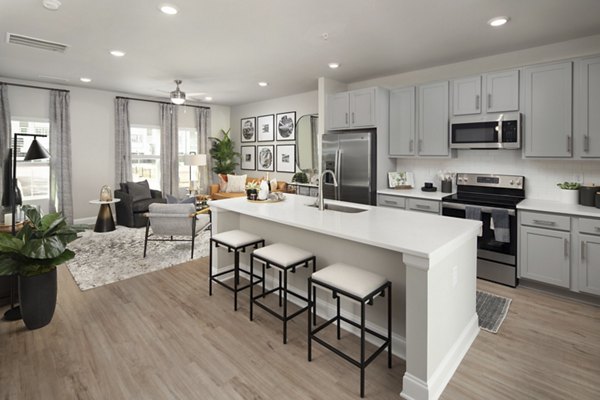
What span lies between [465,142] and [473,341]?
2.49 metres

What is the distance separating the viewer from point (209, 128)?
8328 mm

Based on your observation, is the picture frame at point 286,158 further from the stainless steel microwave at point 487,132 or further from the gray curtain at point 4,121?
the gray curtain at point 4,121

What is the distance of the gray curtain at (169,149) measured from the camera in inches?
293

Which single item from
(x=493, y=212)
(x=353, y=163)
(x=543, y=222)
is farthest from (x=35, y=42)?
(x=543, y=222)

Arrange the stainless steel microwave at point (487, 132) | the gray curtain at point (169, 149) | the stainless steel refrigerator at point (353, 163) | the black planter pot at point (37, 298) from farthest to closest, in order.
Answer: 1. the gray curtain at point (169, 149)
2. the stainless steel refrigerator at point (353, 163)
3. the stainless steel microwave at point (487, 132)
4. the black planter pot at point (37, 298)

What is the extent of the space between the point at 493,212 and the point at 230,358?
304cm

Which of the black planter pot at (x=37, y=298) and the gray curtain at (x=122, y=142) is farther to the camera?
the gray curtain at (x=122, y=142)

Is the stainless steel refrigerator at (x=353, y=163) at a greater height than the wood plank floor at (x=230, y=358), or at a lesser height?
→ greater

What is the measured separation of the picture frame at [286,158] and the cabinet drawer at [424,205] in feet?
10.8

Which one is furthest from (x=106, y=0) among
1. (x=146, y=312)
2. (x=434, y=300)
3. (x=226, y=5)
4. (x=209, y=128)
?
(x=209, y=128)

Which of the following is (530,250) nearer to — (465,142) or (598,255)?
(598,255)

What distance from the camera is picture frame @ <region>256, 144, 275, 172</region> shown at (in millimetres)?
7711

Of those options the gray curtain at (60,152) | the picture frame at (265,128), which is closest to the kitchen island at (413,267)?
the picture frame at (265,128)

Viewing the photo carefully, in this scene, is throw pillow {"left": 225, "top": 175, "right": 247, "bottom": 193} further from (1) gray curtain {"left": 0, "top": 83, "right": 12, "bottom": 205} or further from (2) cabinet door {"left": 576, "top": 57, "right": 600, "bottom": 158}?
(2) cabinet door {"left": 576, "top": 57, "right": 600, "bottom": 158}
